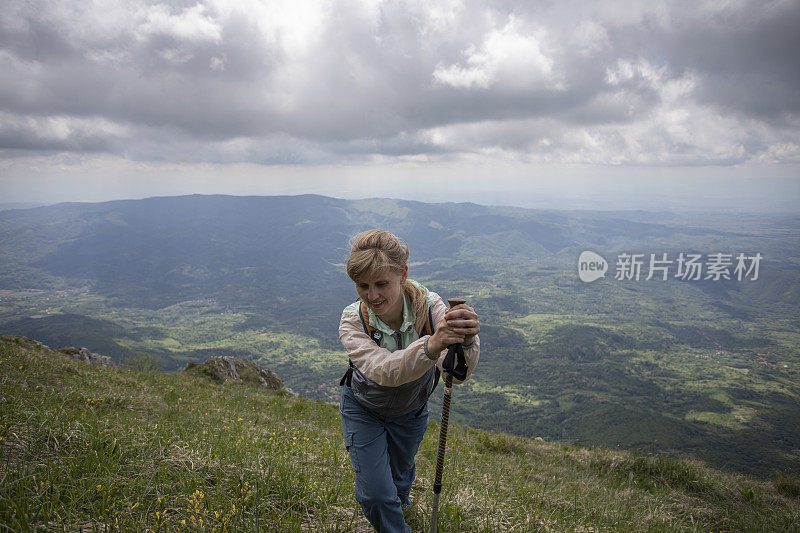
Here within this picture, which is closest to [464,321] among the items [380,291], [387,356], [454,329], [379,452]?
[454,329]

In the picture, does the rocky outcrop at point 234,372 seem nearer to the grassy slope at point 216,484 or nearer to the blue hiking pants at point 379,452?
the grassy slope at point 216,484

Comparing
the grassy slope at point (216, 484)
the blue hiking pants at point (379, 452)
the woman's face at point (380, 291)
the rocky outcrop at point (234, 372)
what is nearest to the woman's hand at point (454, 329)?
the woman's face at point (380, 291)

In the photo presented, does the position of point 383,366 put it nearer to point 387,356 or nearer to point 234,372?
point 387,356

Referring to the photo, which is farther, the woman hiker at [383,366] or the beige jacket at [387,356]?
the woman hiker at [383,366]

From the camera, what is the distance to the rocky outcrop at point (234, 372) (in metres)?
19.5

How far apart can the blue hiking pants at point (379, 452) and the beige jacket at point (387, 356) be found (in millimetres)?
643

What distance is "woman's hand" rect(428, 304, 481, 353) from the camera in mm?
2777

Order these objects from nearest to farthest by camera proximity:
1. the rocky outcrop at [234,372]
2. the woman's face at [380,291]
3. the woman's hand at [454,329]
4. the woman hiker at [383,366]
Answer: the woman's hand at [454,329] < the woman hiker at [383,366] < the woman's face at [380,291] < the rocky outcrop at [234,372]

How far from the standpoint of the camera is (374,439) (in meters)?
3.55

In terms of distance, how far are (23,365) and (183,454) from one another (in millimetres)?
6678

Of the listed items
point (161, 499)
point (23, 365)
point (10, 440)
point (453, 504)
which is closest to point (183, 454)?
point (161, 499)

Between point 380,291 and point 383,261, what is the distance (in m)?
0.28

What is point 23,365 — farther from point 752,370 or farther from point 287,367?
point 752,370

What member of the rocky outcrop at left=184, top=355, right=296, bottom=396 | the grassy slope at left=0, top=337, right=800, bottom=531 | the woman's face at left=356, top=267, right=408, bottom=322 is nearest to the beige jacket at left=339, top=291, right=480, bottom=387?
the woman's face at left=356, top=267, right=408, bottom=322
